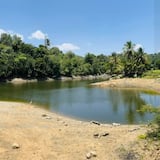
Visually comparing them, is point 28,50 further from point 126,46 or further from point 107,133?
point 107,133

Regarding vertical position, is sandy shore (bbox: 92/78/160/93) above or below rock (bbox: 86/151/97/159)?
above

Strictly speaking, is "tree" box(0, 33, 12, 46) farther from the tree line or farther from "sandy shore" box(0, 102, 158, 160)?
"sandy shore" box(0, 102, 158, 160)

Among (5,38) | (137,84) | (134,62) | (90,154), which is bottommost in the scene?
(90,154)

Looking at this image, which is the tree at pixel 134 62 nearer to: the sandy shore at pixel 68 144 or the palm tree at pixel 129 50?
the palm tree at pixel 129 50

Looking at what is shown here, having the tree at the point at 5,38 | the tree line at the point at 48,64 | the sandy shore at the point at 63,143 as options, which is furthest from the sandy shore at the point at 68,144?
the tree at the point at 5,38

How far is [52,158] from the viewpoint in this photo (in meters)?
14.7

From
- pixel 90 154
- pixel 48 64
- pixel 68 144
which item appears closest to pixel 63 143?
pixel 68 144

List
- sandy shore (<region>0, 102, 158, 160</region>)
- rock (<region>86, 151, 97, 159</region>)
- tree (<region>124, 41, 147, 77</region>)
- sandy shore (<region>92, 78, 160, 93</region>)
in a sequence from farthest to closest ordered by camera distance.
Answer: tree (<region>124, 41, 147, 77</region>) < sandy shore (<region>92, 78, 160, 93</region>) < sandy shore (<region>0, 102, 158, 160</region>) < rock (<region>86, 151, 97, 159</region>)

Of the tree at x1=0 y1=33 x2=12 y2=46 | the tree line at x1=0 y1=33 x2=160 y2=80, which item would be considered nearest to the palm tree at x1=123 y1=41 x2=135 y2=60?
the tree line at x1=0 y1=33 x2=160 y2=80

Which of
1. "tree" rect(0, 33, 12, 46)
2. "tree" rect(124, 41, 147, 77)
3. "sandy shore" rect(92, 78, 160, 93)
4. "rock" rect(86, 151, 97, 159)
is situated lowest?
"rock" rect(86, 151, 97, 159)

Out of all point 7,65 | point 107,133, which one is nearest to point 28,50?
point 7,65

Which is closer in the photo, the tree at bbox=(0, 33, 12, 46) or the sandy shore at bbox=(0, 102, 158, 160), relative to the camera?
the sandy shore at bbox=(0, 102, 158, 160)

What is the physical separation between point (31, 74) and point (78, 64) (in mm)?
34433

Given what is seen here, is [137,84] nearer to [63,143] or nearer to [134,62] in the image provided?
[134,62]
